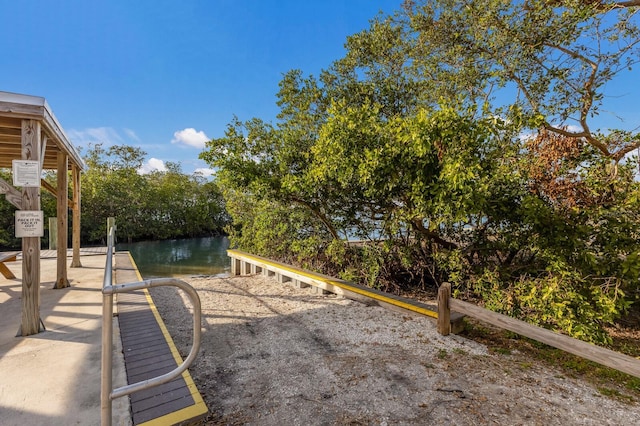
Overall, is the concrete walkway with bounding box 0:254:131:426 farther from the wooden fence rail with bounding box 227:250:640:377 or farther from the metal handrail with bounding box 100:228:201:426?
the wooden fence rail with bounding box 227:250:640:377

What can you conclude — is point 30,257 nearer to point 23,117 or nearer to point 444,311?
point 23,117

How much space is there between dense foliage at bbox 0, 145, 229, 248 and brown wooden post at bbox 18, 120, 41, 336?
18107 mm

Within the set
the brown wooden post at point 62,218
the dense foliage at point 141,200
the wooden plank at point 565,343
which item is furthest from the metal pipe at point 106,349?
the dense foliage at point 141,200

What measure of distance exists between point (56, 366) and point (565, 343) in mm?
4412

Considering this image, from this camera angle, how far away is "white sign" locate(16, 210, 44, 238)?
9.28 ft

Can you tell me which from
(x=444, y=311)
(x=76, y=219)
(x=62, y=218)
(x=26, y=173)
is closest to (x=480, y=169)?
(x=444, y=311)

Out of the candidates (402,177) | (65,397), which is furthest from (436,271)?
(65,397)

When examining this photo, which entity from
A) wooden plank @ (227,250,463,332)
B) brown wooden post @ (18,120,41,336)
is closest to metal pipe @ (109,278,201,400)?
brown wooden post @ (18,120,41,336)

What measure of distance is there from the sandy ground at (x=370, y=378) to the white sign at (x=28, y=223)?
1910 mm

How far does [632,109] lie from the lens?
4.08 m

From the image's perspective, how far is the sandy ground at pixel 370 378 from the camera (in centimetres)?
211

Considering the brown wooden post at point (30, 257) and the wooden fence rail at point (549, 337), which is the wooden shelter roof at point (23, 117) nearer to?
the brown wooden post at point (30, 257)

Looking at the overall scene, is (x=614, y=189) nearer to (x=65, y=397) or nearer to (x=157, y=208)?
(x=65, y=397)

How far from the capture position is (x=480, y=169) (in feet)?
11.2
